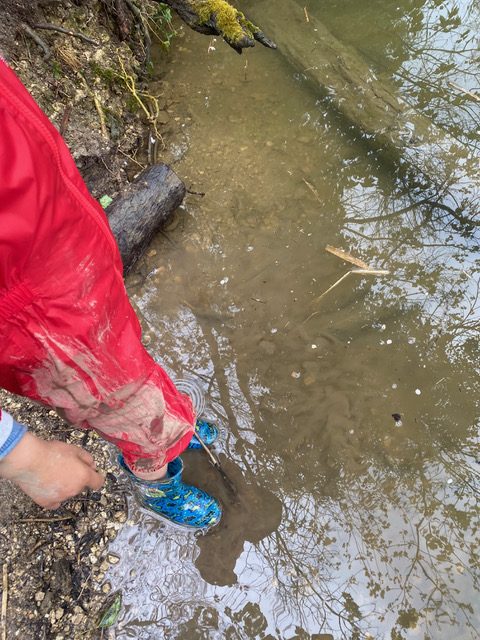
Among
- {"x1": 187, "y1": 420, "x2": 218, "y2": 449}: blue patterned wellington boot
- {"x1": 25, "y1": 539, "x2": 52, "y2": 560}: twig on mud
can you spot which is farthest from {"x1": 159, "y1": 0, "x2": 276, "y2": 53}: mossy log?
{"x1": 25, "y1": 539, "x2": 52, "y2": 560}: twig on mud

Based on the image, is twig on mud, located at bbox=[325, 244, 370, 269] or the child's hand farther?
twig on mud, located at bbox=[325, 244, 370, 269]

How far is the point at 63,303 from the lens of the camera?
130 centimetres

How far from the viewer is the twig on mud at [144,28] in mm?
3756

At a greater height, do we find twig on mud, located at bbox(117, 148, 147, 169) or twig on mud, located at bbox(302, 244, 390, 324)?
twig on mud, located at bbox(302, 244, 390, 324)

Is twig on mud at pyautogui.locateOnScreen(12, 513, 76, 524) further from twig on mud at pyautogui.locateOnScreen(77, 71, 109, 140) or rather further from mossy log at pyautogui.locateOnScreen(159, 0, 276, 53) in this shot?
mossy log at pyautogui.locateOnScreen(159, 0, 276, 53)

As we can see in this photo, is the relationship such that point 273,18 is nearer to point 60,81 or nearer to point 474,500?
point 60,81

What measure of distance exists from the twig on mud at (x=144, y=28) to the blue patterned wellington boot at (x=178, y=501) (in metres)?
3.33

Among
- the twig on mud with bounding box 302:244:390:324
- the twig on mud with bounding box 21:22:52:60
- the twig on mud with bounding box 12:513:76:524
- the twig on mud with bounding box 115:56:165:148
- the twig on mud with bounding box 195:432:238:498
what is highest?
the twig on mud with bounding box 302:244:390:324

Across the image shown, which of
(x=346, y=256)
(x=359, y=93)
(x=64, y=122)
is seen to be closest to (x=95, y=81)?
(x=64, y=122)

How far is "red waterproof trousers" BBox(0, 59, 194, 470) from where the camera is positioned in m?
1.10

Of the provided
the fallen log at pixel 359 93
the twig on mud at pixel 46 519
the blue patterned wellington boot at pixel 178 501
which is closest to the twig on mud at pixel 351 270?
the fallen log at pixel 359 93

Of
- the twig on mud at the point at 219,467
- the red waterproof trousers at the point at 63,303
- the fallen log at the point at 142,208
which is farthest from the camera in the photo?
the fallen log at the point at 142,208

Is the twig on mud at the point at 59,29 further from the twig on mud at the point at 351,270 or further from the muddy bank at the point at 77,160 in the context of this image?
the twig on mud at the point at 351,270

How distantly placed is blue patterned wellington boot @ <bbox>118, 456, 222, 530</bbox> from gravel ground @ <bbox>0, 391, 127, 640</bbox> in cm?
23
